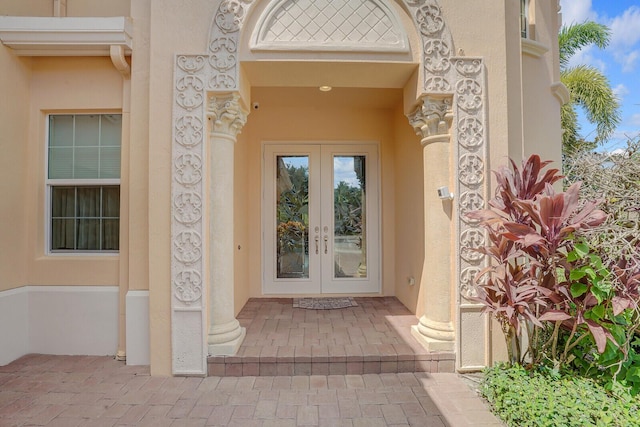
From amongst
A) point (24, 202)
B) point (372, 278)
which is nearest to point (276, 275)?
point (372, 278)

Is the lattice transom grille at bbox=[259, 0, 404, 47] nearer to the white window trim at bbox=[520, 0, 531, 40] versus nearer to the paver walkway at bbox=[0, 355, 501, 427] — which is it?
the white window trim at bbox=[520, 0, 531, 40]

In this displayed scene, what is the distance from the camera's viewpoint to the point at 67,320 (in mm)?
4043

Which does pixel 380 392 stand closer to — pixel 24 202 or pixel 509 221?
pixel 509 221

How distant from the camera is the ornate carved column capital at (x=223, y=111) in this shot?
3561 mm

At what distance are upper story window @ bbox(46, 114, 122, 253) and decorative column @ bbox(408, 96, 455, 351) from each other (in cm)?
363

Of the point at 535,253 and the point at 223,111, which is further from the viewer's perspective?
the point at 223,111

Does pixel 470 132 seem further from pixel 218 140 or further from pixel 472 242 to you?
pixel 218 140

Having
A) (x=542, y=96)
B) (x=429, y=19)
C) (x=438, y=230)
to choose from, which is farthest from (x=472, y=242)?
(x=542, y=96)

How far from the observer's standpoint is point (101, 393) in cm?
320

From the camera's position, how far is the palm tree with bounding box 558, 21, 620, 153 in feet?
31.4

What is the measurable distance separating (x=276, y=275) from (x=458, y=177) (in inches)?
138

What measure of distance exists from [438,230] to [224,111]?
99.8 inches

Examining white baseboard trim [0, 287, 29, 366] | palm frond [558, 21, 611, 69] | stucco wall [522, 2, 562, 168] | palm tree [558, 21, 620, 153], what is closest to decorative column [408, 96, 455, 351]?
stucco wall [522, 2, 562, 168]

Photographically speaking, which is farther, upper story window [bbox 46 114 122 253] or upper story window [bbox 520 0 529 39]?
upper story window [bbox 520 0 529 39]
